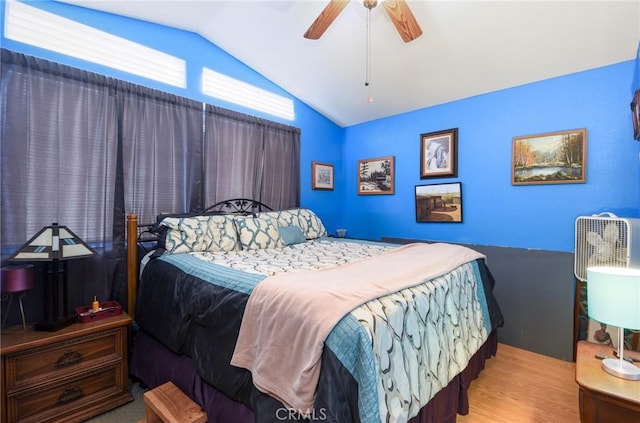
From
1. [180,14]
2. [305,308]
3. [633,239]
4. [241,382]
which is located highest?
[180,14]

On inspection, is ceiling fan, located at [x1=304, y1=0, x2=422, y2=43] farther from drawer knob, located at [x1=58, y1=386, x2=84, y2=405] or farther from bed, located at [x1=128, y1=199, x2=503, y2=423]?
drawer knob, located at [x1=58, y1=386, x2=84, y2=405]

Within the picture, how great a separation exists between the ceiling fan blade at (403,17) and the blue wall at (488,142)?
1.52 meters

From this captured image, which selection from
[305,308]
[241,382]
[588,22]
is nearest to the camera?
[305,308]

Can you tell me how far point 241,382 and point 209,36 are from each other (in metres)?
3.12

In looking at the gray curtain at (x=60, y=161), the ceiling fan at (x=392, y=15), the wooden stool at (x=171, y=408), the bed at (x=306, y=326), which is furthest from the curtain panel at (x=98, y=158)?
the ceiling fan at (x=392, y=15)

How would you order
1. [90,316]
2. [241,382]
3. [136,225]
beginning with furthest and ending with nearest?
[136,225]
[90,316]
[241,382]

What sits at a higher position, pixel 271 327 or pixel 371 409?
pixel 271 327

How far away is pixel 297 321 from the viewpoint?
112 cm

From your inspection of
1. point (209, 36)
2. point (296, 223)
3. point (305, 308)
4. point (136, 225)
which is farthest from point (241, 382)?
point (209, 36)

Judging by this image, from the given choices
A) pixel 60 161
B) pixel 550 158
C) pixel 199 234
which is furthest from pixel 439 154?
pixel 60 161

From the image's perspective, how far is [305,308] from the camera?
1.13 meters

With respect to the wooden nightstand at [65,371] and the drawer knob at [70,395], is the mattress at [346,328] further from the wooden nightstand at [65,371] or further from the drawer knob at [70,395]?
the drawer knob at [70,395]

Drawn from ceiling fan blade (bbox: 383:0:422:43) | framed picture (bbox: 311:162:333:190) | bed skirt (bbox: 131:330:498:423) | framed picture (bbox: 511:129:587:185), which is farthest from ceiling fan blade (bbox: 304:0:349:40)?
bed skirt (bbox: 131:330:498:423)

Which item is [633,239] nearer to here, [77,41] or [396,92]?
[396,92]
